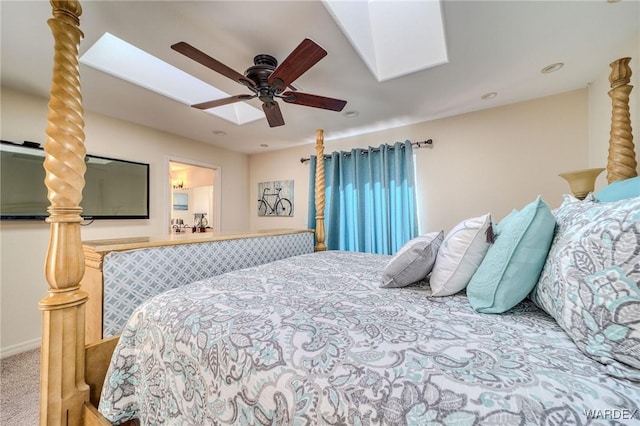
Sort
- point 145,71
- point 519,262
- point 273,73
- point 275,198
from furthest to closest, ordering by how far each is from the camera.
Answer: point 275,198 < point 145,71 < point 273,73 < point 519,262

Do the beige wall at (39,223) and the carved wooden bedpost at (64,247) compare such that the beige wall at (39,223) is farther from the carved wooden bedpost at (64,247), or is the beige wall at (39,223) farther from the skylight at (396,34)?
the skylight at (396,34)

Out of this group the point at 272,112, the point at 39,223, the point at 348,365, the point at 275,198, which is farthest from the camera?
the point at 275,198

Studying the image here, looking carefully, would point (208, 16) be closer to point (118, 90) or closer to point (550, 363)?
point (118, 90)

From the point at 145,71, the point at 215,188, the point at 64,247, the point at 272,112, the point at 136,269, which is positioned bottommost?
the point at 136,269

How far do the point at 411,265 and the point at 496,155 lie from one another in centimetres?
235

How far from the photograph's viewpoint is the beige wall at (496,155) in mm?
2424

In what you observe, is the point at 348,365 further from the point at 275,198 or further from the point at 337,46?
the point at 275,198

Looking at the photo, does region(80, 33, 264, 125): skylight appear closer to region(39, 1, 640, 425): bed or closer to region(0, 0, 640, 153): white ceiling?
region(0, 0, 640, 153): white ceiling

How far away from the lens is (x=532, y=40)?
1.68 metres

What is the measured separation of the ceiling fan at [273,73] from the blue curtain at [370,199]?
4.89ft

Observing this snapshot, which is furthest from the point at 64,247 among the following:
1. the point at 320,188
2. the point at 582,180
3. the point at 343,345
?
the point at 582,180

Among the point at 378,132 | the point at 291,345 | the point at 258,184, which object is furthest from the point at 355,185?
the point at 291,345

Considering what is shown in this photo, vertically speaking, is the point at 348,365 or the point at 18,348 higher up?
the point at 348,365

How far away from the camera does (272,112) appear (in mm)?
2090
